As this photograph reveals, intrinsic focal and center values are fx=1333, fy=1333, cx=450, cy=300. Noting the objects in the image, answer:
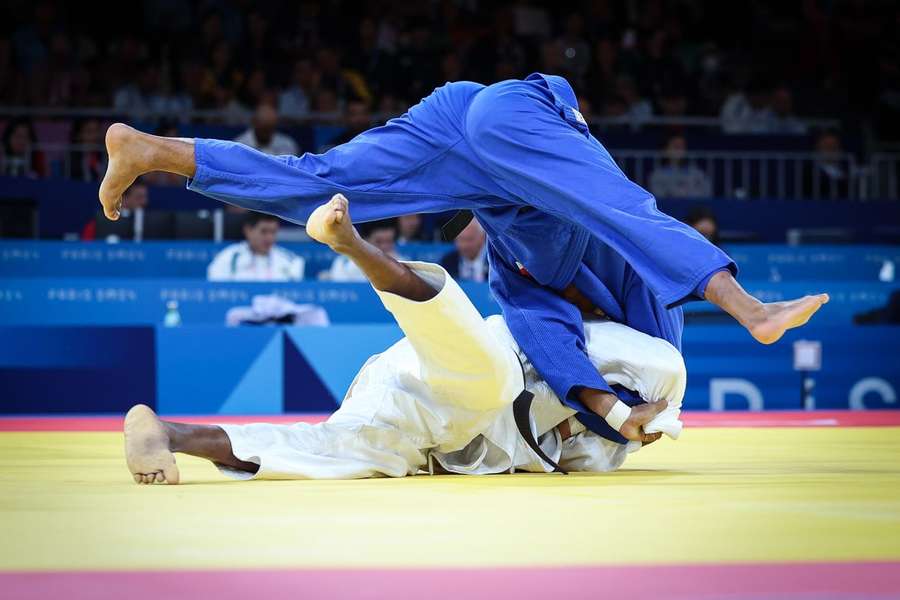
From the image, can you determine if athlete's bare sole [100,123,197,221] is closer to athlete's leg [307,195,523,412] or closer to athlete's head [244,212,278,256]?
athlete's leg [307,195,523,412]

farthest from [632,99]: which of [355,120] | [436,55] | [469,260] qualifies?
[469,260]

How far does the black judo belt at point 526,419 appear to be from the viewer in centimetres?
279

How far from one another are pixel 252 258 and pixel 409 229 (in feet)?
3.60

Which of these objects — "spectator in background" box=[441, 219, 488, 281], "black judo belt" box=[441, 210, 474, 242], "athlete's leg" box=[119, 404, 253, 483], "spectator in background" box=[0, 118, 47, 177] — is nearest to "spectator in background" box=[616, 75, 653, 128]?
"spectator in background" box=[441, 219, 488, 281]

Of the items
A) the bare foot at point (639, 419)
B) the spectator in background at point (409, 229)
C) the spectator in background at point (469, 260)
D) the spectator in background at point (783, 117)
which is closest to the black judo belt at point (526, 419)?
the bare foot at point (639, 419)

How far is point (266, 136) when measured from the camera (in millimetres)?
7980

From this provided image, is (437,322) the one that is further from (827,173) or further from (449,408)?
(827,173)

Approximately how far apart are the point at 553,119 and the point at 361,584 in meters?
1.61

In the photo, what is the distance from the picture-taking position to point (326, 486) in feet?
8.18

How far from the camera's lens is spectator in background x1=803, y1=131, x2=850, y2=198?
344 inches

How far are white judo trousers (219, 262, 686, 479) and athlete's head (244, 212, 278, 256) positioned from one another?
3765mm

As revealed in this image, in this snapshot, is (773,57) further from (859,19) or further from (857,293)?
(857,293)

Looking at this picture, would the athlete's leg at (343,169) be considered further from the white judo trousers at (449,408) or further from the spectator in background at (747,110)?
the spectator in background at (747,110)

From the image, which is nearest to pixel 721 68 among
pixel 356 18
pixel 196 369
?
pixel 356 18
